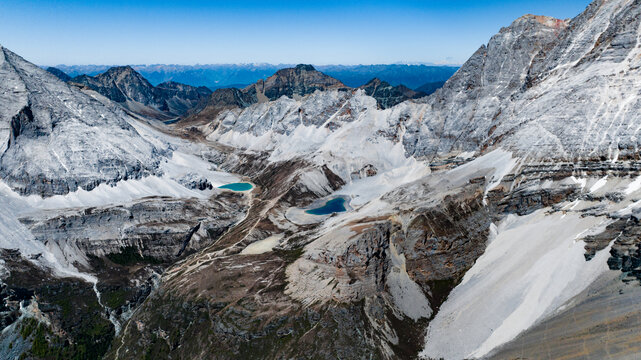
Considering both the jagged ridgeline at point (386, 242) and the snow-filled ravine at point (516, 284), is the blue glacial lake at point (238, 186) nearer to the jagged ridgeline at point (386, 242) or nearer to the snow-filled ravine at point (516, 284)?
the jagged ridgeline at point (386, 242)

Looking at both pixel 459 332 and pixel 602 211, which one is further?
pixel 602 211

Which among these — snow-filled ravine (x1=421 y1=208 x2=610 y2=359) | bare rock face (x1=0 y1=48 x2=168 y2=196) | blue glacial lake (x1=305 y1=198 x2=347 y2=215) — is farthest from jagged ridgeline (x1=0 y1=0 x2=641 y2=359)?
blue glacial lake (x1=305 y1=198 x2=347 y2=215)

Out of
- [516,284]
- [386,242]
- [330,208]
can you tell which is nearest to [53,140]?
[330,208]

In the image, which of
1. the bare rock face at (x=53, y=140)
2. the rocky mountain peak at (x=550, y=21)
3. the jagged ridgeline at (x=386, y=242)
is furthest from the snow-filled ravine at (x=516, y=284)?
the bare rock face at (x=53, y=140)

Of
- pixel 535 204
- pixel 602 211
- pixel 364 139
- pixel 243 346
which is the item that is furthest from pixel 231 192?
pixel 602 211

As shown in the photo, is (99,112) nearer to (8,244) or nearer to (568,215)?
(8,244)

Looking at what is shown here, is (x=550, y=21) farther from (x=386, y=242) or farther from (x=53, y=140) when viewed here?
(x=53, y=140)

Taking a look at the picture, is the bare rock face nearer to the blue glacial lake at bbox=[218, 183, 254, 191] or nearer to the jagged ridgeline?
the jagged ridgeline
